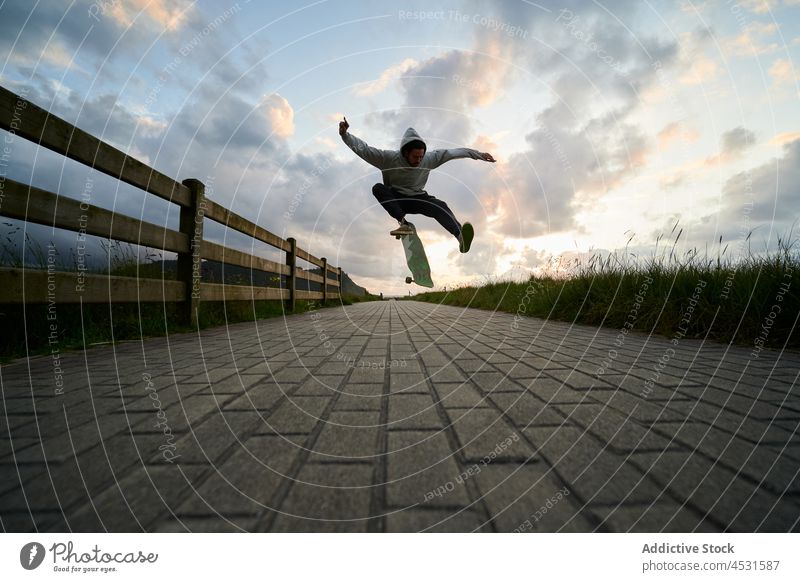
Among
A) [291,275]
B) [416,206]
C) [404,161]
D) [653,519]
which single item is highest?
[404,161]

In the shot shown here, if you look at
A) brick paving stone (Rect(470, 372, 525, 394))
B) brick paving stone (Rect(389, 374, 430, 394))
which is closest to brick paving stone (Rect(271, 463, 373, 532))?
brick paving stone (Rect(389, 374, 430, 394))

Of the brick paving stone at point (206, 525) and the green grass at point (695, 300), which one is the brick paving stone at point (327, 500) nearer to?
the brick paving stone at point (206, 525)

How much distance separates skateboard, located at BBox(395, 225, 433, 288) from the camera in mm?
6793

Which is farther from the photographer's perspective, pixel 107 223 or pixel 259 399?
pixel 107 223

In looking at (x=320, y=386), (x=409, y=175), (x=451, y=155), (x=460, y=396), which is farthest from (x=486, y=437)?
(x=451, y=155)

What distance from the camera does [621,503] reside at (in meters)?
1.03

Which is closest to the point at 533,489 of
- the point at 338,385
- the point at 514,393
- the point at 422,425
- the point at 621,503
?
the point at 621,503

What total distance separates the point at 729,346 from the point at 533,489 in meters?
3.73

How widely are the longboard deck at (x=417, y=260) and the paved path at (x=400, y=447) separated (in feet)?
13.9

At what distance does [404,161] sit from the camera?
586 centimetres

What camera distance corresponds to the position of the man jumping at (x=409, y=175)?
5.65m

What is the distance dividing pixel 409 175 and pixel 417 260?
1700mm

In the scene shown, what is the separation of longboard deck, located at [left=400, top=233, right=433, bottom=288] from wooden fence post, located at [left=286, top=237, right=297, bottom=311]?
139 inches

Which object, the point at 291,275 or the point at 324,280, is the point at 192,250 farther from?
the point at 324,280
